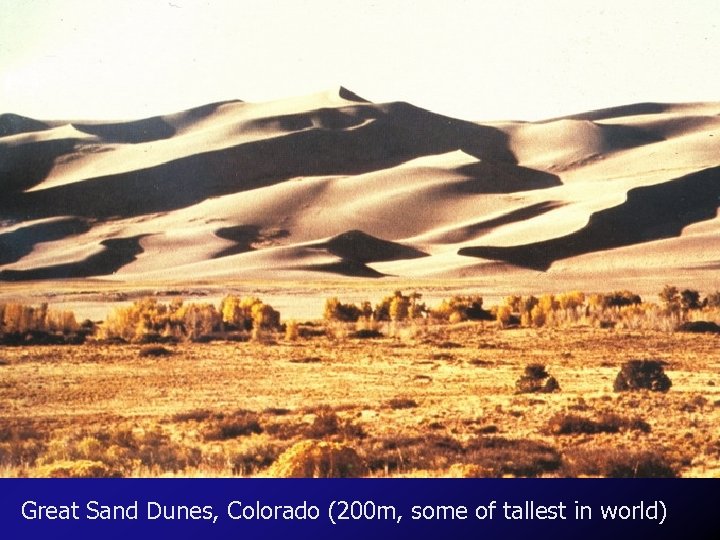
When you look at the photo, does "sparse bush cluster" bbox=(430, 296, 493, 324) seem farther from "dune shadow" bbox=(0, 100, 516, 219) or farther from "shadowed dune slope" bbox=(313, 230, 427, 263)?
"dune shadow" bbox=(0, 100, 516, 219)

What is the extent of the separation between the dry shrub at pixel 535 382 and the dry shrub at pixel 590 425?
232 millimetres

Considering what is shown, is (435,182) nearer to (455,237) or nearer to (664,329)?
(455,237)

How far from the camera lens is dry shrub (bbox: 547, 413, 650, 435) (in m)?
6.72

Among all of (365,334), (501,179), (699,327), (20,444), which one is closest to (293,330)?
(365,334)

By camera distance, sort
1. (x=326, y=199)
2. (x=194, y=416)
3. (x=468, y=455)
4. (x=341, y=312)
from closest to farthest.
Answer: (x=468, y=455)
(x=194, y=416)
(x=341, y=312)
(x=326, y=199)

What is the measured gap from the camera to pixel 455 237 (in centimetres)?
820

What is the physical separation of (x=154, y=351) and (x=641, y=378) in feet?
9.94

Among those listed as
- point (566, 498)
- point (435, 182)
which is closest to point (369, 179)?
point (435, 182)

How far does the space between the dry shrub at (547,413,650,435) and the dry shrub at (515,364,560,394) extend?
0.23 m

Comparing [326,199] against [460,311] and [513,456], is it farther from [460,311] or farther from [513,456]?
[513,456]

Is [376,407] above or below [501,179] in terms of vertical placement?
below

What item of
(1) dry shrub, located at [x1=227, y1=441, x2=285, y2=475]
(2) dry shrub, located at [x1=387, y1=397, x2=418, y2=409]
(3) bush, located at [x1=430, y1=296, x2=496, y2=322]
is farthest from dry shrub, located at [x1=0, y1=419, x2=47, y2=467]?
(3) bush, located at [x1=430, y1=296, x2=496, y2=322]

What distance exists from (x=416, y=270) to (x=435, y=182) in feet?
2.99

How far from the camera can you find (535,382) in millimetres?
7000
